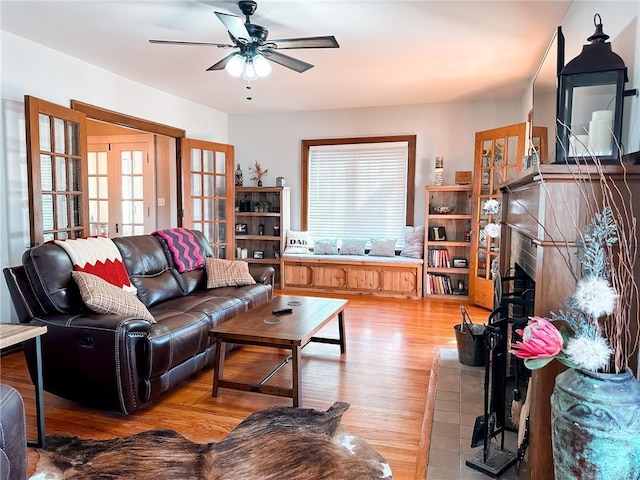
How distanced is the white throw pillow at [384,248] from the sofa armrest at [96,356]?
384cm

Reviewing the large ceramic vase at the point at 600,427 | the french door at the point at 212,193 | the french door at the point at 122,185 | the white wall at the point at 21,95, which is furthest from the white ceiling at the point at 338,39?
the large ceramic vase at the point at 600,427

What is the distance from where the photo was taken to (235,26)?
106 inches

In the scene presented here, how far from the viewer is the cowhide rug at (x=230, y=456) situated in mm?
1946

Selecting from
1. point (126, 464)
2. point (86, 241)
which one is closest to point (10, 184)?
point (86, 241)

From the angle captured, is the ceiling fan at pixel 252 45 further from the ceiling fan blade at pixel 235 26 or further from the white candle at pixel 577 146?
the white candle at pixel 577 146

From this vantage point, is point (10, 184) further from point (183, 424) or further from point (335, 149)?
point (335, 149)

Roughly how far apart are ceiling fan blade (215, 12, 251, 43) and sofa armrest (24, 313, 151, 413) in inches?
74.1

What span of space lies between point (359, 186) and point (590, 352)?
16.3ft

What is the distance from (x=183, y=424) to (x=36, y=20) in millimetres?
3213

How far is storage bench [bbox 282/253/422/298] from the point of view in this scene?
5555 millimetres

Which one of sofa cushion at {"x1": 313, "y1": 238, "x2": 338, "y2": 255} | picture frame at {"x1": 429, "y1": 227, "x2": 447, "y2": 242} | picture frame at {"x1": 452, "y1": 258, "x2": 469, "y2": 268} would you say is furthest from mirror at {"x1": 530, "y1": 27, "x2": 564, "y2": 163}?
sofa cushion at {"x1": 313, "y1": 238, "x2": 338, "y2": 255}

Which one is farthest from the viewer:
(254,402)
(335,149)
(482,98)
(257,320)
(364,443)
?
(335,149)

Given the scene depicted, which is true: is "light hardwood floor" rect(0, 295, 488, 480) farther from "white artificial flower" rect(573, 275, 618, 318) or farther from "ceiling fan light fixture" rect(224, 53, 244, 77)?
"ceiling fan light fixture" rect(224, 53, 244, 77)

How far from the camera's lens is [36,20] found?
3.25m
